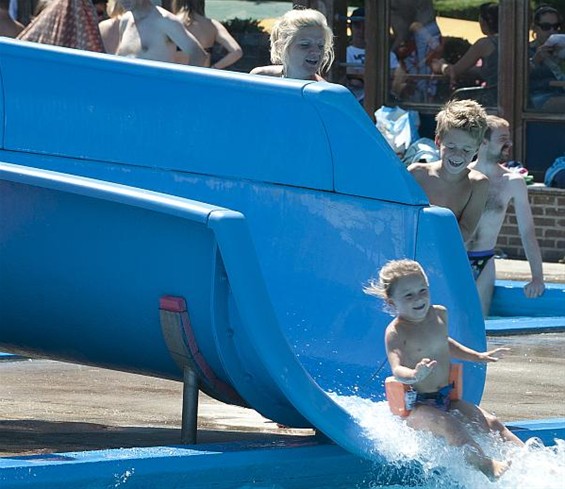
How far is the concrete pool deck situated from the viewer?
5730 mm

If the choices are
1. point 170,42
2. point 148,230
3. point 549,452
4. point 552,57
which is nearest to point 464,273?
point 549,452

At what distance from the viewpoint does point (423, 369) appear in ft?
16.5

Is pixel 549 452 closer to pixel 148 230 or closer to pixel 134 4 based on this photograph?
pixel 148 230

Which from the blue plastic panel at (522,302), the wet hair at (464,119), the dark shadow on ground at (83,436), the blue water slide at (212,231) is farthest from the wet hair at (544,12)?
the dark shadow on ground at (83,436)

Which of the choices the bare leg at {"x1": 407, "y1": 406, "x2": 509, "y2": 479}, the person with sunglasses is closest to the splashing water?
the bare leg at {"x1": 407, "y1": 406, "x2": 509, "y2": 479}

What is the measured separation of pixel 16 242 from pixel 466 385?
5.56 feet

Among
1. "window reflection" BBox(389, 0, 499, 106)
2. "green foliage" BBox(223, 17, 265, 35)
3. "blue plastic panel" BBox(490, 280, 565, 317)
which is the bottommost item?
"blue plastic panel" BBox(490, 280, 565, 317)

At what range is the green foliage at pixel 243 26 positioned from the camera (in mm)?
13992

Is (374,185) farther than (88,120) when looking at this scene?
No

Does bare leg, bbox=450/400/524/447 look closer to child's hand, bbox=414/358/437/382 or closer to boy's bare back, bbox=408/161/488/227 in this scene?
child's hand, bbox=414/358/437/382

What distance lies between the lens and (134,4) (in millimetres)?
9109

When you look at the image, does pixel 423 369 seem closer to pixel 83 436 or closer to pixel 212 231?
pixel 212 231

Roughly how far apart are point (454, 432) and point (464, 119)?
1672 millimetres

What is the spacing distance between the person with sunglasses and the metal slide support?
7676 millimetres
